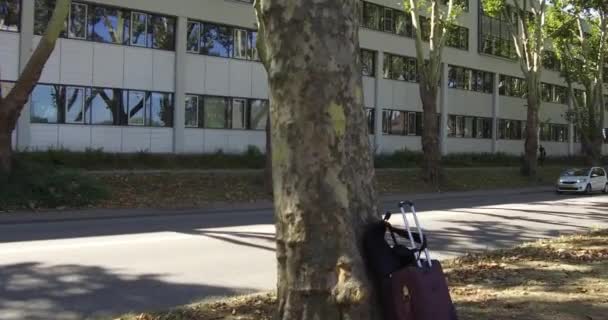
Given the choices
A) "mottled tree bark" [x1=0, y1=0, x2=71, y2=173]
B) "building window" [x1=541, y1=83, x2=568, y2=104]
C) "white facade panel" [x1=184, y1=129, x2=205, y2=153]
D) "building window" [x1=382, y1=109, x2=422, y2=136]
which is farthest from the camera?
"building window" [x1=541, y1=83, x2=568, y2=104]

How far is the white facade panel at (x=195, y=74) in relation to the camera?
93.7 ft

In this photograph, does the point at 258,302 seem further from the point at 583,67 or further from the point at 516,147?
the point at 516,147

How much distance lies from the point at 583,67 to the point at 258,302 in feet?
131

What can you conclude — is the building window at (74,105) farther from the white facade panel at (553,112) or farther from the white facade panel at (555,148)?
the white facade panel at (555,148)

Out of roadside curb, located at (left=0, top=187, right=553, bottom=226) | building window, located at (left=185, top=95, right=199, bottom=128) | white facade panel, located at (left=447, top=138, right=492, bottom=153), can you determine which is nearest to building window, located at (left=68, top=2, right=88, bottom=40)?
building window, located at (left=185, top=95, right=199, bottom=128)

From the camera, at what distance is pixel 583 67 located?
135ft

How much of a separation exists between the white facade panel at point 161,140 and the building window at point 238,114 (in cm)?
341

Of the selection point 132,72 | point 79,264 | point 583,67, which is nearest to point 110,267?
point 79,264

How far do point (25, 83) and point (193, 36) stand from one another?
1283 centimetres

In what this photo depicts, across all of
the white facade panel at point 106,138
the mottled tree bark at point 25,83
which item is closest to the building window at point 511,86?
the white facade panel at point 106,138

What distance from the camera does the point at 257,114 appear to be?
31.4 metres

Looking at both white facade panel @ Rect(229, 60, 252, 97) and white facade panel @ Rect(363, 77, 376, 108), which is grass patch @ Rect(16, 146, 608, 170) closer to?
white facade panel @ Rect(229, 60, 252, 97)

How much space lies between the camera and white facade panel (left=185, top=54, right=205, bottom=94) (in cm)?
2855

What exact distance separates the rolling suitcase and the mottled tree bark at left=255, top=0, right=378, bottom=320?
18 centimetres
